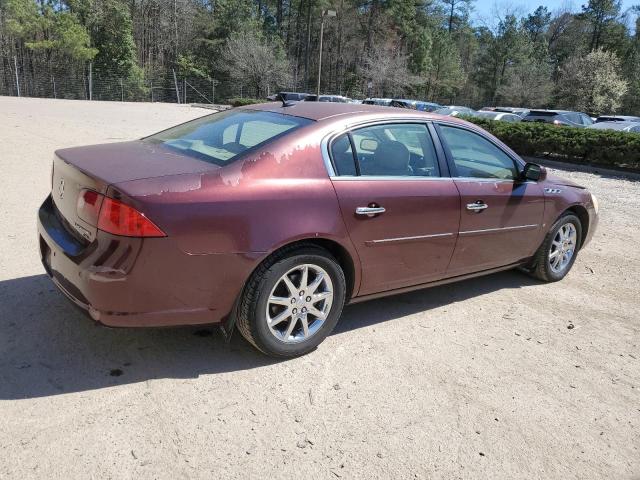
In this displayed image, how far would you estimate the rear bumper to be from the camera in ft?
9.29

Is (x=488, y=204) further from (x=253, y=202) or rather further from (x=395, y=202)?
(x=253, y=202)

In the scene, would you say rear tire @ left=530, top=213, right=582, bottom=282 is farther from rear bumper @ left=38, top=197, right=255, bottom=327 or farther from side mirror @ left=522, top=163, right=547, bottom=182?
rear bumper @ left=38, top=197, right=255, bottom=327

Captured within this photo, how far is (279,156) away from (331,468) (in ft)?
5.78

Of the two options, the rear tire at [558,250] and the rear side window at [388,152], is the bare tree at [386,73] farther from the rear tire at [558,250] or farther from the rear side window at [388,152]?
the rear side window at [388,152]

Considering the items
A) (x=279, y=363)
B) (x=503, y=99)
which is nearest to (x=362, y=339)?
(x=279, y=363)

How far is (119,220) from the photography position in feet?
9.29

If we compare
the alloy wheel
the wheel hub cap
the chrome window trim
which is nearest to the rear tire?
the alloy wheel

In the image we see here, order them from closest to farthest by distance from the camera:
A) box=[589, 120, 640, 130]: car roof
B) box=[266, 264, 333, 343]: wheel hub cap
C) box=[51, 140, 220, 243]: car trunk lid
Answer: box=[51, 140, 220, 243]: car trunk lid < box=[266, 264, 333, 343]: wheel hub cap < box=[589, 120, 640, 130]: car roof

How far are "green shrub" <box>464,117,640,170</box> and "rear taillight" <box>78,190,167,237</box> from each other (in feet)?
46.9

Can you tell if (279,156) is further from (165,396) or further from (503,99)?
(503,99)

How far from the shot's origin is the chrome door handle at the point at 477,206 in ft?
13.8

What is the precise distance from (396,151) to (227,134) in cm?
120

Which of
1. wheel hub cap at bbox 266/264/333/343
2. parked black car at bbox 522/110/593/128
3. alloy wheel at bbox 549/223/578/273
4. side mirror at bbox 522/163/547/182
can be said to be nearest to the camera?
wheel hub cap at bbox 266/264/333/343

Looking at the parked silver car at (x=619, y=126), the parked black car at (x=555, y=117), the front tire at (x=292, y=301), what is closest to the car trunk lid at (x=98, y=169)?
the front tire at (x=292, y=301)
